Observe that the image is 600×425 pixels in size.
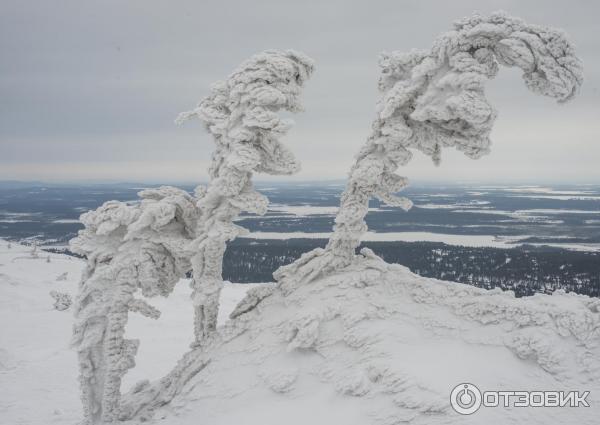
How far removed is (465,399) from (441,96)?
476cm

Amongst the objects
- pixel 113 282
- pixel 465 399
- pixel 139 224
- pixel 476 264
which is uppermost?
pixel 139 224

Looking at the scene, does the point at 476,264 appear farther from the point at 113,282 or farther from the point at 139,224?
the point at 139,224

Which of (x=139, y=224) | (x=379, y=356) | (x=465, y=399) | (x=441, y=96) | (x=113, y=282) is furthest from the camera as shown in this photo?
(x=113, y=282)

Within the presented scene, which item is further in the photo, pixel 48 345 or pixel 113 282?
pixel 48 345

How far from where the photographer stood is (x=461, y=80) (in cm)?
792

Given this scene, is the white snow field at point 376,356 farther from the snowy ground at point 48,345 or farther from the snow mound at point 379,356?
the snowy ground at point 48,345

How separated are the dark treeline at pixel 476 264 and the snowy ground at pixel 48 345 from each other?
44.1ft

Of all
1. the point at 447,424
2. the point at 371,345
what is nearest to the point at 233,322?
the point at 371,345

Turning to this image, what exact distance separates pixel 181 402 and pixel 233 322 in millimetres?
1718

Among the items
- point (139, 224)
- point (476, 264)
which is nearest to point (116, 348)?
point (139, 224)

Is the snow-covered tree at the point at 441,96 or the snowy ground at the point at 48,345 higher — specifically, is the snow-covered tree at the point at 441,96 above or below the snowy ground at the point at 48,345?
above

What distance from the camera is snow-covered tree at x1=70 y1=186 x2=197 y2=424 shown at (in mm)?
9008

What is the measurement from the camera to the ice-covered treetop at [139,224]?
29.5ft

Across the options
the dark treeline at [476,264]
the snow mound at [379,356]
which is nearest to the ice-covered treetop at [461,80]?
the snow mound at [379,356]
